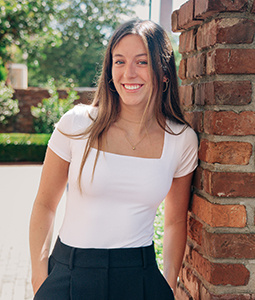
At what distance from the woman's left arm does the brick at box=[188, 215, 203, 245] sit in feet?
0.13

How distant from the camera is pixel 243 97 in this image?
5.14ft

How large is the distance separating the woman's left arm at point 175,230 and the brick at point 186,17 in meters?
0.66

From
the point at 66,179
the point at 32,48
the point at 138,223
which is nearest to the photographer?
the point at 138,223

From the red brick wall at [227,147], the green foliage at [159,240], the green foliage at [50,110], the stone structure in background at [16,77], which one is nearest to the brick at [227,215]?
the red brick wall at [227,147]

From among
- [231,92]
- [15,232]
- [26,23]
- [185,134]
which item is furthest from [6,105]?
[231,92]

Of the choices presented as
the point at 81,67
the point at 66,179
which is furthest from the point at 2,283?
the point at 81,67

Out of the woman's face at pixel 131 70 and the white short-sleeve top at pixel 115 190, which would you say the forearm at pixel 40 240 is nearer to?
the white short-sleeve top at pixel 115 190

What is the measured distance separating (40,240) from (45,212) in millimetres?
121

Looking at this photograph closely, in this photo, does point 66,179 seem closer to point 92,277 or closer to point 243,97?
point 92,277

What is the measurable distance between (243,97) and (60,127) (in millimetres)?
735

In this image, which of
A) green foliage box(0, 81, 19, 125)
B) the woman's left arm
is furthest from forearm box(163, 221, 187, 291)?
green foliage box(0, 81, 19, 125)

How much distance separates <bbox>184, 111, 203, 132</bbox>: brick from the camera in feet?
5.81

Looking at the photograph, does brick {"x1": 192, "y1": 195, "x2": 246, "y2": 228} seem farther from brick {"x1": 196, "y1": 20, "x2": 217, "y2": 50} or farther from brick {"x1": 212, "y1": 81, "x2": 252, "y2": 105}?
brick {"x1": 196, "y1": 20, "x2": 217, "y2": 50}

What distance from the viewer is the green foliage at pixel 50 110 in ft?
51.5
